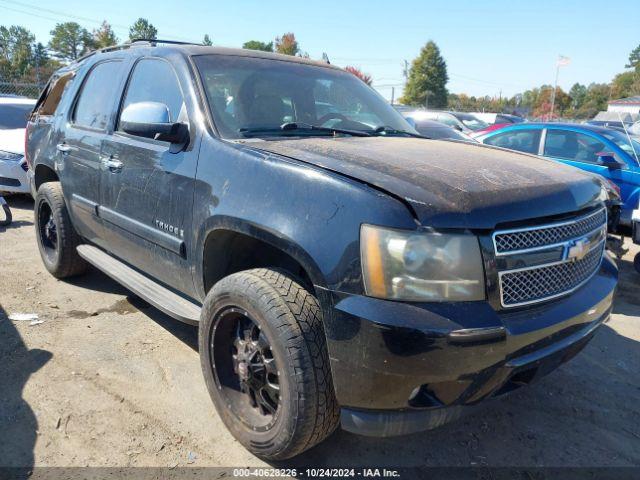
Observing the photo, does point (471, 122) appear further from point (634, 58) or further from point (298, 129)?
point (634, 58)

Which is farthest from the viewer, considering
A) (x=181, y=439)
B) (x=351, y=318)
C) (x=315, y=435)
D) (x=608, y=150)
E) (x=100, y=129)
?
(x=608, y=150)

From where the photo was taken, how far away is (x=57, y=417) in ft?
8.73

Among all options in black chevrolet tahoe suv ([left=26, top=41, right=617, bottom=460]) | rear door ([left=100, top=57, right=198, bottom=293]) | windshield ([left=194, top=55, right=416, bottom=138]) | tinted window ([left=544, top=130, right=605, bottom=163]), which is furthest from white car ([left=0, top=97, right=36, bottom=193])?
tinted window ([left=544, top=130, right=605, bottom=163])

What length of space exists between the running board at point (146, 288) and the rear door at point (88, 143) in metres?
0.13

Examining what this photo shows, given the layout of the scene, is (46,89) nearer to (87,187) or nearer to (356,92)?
(87,187)

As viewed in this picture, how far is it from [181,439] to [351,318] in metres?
1.26

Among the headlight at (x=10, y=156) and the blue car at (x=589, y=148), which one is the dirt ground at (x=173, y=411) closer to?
the blue car at (x=589, y=148)

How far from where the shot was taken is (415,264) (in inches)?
73.4

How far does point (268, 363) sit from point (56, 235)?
3063 millimetres

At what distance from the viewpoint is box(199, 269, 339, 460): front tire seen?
206 cm

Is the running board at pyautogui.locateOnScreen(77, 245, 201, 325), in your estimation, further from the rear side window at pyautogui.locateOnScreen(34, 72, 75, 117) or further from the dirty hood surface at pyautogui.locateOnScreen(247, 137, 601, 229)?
the rear side window at pyautogui.locateOnScreen(34, 72, 75, 117)

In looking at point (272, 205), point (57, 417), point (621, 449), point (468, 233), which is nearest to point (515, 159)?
point (468, 233)

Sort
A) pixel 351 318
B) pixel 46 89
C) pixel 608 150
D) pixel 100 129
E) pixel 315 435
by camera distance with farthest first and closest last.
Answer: pixel 608 150, pixel 46 89, pixel 100 129, pixel 315 435, pixel 351 318

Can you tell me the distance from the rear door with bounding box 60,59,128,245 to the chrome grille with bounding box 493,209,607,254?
2765 millimetres
